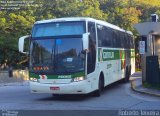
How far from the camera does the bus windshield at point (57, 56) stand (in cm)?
1738

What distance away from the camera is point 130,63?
2869 cm

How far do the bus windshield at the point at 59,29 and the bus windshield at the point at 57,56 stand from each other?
0.96ft

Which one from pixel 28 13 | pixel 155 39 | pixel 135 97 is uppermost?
pixel 28 13

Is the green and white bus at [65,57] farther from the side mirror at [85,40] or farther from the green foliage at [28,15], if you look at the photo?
the green foliage at [28,15]

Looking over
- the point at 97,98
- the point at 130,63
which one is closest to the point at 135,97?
the point at 97,98

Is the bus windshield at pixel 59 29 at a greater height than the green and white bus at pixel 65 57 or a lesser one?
greater

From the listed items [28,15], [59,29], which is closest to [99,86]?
[59,29]

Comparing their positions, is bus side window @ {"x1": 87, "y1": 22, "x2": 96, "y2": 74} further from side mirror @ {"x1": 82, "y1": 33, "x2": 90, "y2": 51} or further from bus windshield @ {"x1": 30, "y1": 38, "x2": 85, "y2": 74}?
side mirror @ {"x1": 82, "y1": 33, "x2": 90, "y2": 51}

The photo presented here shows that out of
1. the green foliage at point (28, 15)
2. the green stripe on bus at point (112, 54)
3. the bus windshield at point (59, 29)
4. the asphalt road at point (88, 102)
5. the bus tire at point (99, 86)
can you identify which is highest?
the green foliage at point (28, 15)

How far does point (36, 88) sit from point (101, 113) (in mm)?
6376

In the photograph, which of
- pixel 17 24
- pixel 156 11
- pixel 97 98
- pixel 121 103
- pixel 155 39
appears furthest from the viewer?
pixel 156 11

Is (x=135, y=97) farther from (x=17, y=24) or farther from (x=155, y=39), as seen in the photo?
(x=17, y=24)

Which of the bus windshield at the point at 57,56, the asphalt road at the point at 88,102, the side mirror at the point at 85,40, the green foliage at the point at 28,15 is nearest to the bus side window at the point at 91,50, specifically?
the bus windshield at the point at 57,56

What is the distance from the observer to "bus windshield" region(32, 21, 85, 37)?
17.8 metres
